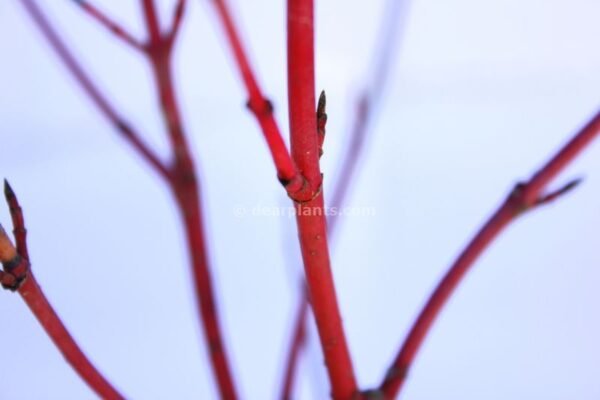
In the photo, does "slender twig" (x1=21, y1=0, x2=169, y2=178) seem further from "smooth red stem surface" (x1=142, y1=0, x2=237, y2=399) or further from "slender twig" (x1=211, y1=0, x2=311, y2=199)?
"slender twig" (x1=211, y1=0, x2=311, y2=199)

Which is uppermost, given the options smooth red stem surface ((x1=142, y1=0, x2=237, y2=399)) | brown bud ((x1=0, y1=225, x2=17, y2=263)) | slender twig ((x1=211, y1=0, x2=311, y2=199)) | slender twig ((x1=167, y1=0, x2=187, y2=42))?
slender twig ((x1=211, y1=0, x2=311, y2=199))

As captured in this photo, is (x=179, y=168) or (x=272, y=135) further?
(x=179, y=168)

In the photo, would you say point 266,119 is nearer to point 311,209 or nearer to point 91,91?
point 311,209

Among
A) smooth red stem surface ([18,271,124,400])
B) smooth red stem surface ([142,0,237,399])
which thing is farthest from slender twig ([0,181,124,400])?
smooth red stem surface ([142,0,237,399])

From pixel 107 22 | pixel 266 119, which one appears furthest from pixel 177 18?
pixel 266 119

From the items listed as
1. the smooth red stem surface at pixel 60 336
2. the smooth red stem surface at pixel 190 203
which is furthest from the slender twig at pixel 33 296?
the smooth red stem surface at pixel 190 203

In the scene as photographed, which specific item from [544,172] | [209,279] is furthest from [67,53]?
[544,172]
